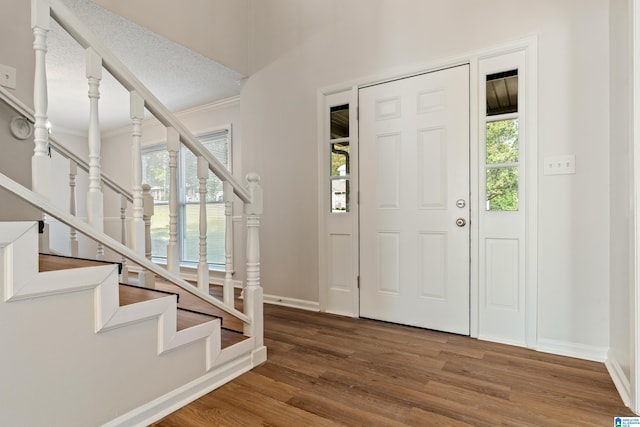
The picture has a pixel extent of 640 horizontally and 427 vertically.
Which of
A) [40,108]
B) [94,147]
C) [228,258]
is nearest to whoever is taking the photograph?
[40,108]

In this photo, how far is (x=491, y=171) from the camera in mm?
2318

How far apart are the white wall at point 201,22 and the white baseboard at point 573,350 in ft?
11.7

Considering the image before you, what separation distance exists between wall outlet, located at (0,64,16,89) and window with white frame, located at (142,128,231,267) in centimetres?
215

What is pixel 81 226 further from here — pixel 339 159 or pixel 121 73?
pixel 339 159

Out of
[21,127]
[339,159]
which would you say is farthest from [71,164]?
[339,159]

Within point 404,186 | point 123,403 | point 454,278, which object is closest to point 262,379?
point 123,403

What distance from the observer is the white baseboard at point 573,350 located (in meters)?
1.96

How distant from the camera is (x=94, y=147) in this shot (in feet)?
4.23

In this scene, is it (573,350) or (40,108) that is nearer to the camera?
(40,108)

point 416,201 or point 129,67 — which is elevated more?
point 129,67

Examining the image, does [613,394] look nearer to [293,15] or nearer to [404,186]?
[404,186]

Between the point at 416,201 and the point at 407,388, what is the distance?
1.40 meters

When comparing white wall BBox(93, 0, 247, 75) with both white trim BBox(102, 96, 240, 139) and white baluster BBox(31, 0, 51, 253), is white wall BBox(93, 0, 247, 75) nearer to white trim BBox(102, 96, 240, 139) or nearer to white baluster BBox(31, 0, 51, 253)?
white trim BBox(102, 96, 240, 139)

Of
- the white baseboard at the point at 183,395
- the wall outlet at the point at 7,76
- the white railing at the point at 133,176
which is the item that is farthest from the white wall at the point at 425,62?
the wall outlet at the point at 7,76
